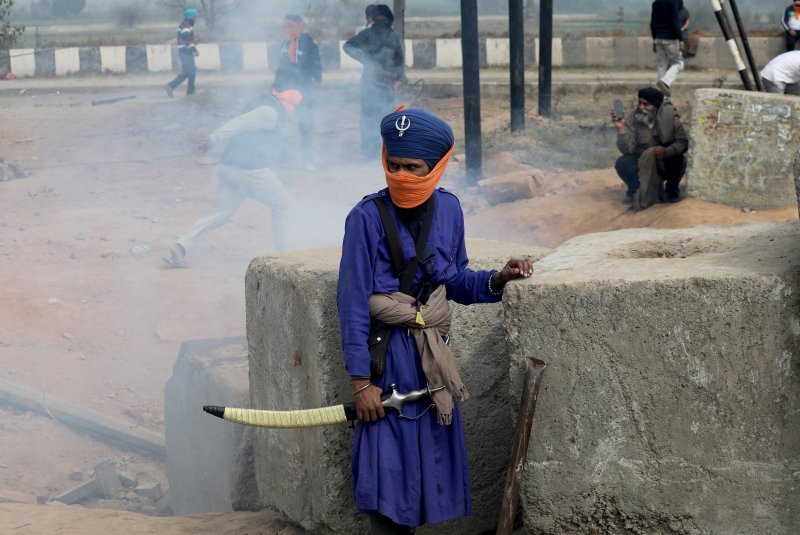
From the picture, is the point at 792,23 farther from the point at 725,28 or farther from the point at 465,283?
the point at 465,283

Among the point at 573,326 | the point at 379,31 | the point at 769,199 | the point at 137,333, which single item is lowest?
the point at 137,333

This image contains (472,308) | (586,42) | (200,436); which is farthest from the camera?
(586,42)

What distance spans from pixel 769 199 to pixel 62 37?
23.4m

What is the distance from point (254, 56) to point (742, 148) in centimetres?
1415

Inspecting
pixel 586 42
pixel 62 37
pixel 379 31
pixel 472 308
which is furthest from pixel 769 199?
pixel 62 37

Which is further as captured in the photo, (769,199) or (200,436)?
(769,199)

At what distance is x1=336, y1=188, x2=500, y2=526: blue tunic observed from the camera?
9.65ft

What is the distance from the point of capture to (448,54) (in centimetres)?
2177

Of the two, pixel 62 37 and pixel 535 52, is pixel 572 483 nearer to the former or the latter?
pixel 535 52

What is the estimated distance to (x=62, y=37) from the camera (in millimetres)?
28250

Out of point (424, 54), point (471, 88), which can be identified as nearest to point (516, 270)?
point (471, 88)

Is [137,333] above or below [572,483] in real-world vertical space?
below

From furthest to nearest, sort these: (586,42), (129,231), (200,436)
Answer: (586,42) < (129,231) < (200,436)

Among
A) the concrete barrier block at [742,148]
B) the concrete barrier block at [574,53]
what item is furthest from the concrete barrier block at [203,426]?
the concrete barrier block at [574,53]
